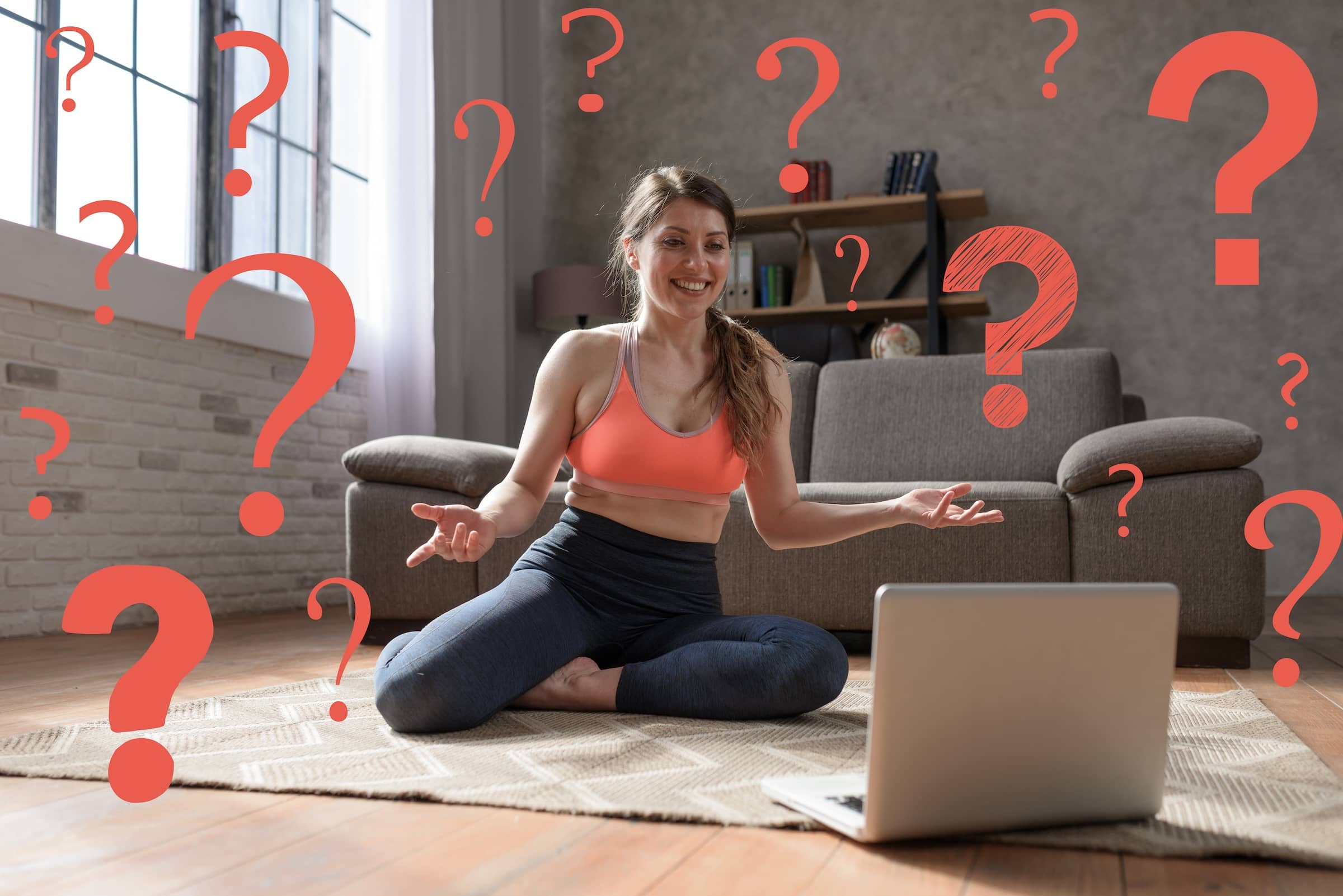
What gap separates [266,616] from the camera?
3531 millimetres

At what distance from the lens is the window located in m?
2.99

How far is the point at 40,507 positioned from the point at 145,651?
19.6 inches

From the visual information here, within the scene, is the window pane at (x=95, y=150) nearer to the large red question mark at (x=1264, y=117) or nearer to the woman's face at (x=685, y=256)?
the woman's face at (x=685, y=256)

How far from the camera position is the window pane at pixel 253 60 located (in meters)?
3.70

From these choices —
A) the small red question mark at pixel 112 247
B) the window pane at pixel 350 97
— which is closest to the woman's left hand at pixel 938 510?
the small red question mark at pixel 112 247

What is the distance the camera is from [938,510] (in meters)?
1.34

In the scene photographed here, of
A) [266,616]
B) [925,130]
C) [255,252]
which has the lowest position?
[266,616]

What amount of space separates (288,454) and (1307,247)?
13.0ft

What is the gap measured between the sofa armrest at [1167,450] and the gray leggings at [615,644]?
3.32 feet

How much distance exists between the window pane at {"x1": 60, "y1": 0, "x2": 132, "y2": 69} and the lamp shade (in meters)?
1.90

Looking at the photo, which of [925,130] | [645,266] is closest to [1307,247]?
[925,130]

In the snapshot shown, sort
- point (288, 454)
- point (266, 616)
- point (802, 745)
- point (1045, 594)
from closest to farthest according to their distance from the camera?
point (1045, 594), point (802, 745), point (266, 616), point (288, 454)

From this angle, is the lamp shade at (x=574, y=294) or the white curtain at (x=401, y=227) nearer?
the white curtain at (x=401, y=227)

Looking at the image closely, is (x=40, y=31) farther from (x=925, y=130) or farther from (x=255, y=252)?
(x=925, y=130)
